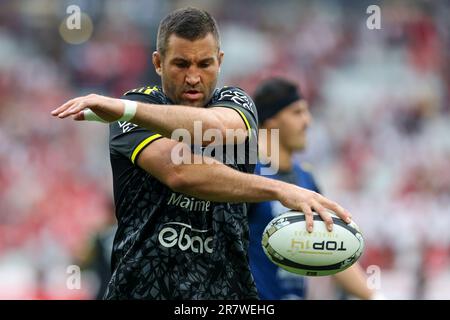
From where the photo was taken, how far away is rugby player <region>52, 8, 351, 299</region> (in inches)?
155

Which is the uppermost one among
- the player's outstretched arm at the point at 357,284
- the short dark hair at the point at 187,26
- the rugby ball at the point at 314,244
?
the short dark hair at the point at 187,26

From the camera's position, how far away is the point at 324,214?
3.89 meters

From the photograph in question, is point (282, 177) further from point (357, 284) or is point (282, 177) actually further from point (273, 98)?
point (357, 284)

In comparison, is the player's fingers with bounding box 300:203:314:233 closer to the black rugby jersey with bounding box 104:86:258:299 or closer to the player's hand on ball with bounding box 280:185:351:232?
the player's hand on ball with bounding box 280:185:351:232

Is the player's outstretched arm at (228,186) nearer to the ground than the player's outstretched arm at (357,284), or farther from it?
farther from it

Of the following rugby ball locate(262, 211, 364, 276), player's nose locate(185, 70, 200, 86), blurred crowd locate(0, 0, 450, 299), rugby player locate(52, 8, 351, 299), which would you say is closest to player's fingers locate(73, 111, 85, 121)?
rugby player locate(52, 8, 351, 299)

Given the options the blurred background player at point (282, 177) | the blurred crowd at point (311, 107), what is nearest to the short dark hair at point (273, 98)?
the blurred background player at point (282, 177)

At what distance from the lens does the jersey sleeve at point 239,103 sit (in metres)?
4.26

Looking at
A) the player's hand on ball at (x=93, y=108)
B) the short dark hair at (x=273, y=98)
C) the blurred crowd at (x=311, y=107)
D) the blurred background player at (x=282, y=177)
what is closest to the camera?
the player's hand on ball at (x=93, y=108)

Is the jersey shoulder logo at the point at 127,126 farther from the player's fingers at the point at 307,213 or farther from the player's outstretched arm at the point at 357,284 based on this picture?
the player's outstretched arm at the point at 357,284

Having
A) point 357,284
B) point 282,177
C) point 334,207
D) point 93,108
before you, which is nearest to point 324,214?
point 334,207

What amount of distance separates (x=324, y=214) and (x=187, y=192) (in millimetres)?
640
